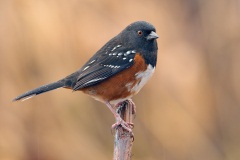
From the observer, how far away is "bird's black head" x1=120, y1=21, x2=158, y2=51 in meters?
6.09

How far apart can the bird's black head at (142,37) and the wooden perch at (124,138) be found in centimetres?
54

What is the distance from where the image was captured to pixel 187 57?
885 cm

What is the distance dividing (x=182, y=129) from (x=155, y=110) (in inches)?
19.0

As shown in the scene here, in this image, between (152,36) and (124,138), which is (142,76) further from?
(124,138)

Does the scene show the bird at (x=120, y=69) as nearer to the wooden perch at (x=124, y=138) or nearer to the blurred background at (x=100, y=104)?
the wooden perch at (x=124, y=138)

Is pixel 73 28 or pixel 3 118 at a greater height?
pixel 73 28

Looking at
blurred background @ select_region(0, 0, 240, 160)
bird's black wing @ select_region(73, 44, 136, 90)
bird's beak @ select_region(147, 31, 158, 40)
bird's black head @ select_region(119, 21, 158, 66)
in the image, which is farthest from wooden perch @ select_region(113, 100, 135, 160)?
blurred background @ select_region(0, 0, 240, 160)

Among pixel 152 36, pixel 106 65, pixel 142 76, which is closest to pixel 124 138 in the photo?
pixel 142 76

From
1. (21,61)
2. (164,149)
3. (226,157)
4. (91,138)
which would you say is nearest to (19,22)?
(21,61)

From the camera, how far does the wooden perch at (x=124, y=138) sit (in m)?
5.21

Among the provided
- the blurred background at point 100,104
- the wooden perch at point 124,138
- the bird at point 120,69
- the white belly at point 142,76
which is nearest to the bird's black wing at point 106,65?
the bird at point 120,69

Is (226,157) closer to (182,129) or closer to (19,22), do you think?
(182,129)

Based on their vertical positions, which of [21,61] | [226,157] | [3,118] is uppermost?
[21,61]

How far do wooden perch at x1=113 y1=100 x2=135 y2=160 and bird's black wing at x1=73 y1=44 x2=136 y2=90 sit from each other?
33cm
